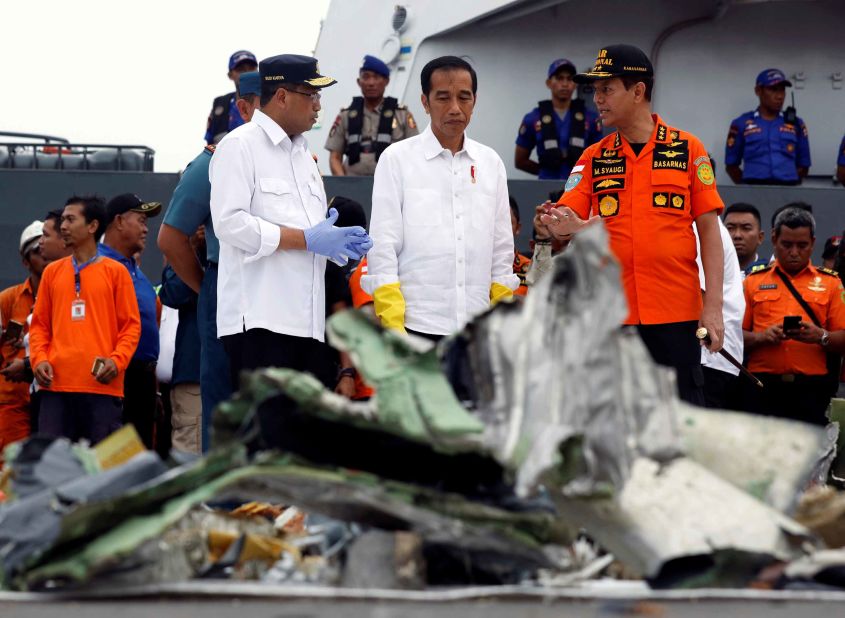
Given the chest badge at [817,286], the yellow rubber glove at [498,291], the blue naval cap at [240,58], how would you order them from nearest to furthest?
the yellow rubber glove at [498,291] → the chest badge at [817,286] → the blue naval cap at [240,58]

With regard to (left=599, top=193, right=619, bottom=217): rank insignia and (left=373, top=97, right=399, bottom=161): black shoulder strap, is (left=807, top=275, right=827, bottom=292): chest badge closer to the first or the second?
(left=599, top=193, right=619, bottom=217): rank insignia

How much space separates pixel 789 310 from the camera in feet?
20.2

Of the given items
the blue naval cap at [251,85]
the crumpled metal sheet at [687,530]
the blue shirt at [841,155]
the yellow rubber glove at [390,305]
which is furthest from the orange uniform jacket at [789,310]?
the blue shirt at [841,155]

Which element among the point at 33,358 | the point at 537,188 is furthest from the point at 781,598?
the point at 537,188

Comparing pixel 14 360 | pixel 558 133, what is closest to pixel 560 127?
pixel 558 133

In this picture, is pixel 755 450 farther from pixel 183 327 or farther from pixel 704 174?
pixel 183 327

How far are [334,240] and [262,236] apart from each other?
236 mm

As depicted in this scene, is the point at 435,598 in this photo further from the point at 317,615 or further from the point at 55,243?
the point at 55,243

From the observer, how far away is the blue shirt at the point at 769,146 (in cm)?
979

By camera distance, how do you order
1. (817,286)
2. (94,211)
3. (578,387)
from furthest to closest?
(817,286)
(94,211)
(578,387)

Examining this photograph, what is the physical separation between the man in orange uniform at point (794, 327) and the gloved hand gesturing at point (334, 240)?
2.64 meters

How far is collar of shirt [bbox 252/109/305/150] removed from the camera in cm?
431

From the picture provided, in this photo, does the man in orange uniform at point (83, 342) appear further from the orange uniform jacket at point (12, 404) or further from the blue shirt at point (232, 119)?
the blue shirt at point (232, 119)

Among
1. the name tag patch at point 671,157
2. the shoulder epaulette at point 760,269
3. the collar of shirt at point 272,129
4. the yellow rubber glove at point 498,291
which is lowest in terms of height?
the yellow rubber glove at point 498,291
